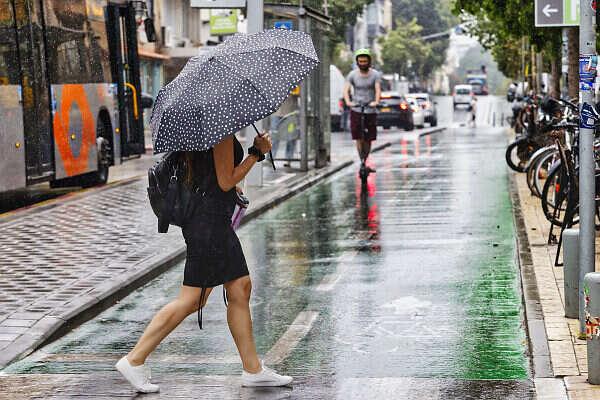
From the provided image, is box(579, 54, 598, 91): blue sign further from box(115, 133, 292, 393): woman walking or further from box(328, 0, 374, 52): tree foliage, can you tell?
box(328, 0, 374, 52): tree foliage

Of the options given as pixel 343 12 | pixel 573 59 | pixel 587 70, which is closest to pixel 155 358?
pixel 587 70

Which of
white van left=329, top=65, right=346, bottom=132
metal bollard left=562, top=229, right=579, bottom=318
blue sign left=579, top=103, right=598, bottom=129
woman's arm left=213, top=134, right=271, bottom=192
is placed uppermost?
blue sign left=579, top=103, right=598, bottom=129

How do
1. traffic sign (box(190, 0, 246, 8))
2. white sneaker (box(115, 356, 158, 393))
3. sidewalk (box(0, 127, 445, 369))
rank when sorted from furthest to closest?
traffic sign (box(190, 0, 246, 8)), sidewalk (box(0, 127, 445, 369)), white sneaker (box(115, 356, 158, 393))

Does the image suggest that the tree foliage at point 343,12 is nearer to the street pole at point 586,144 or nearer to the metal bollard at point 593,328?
the street pole at point 586,144

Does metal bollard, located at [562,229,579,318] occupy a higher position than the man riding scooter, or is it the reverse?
the man riding scooter

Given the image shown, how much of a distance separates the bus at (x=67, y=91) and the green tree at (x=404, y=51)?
94.1 m

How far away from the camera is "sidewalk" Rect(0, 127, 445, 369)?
29.9ft

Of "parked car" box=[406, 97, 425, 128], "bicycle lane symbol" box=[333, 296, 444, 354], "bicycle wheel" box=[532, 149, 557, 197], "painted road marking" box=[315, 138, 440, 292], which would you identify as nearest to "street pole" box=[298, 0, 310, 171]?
"bicycle wheel" box=[532, 149, 557, 197]

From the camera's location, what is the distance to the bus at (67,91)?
17203mm

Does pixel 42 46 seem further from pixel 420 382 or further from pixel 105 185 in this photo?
pixel 420 382

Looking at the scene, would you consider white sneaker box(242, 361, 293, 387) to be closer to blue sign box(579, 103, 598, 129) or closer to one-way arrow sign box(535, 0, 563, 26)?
blue sign box(579, 103, 598, 129)

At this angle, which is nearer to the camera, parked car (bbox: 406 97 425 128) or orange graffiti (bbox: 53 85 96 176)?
orange graffiti (bbox: 53 85 96 176)

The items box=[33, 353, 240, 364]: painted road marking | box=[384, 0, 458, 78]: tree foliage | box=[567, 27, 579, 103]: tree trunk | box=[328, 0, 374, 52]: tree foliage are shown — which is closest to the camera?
box=[33, 353, 240, 364]: painted road marking

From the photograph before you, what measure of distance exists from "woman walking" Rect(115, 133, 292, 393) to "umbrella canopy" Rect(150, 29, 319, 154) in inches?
8.1
